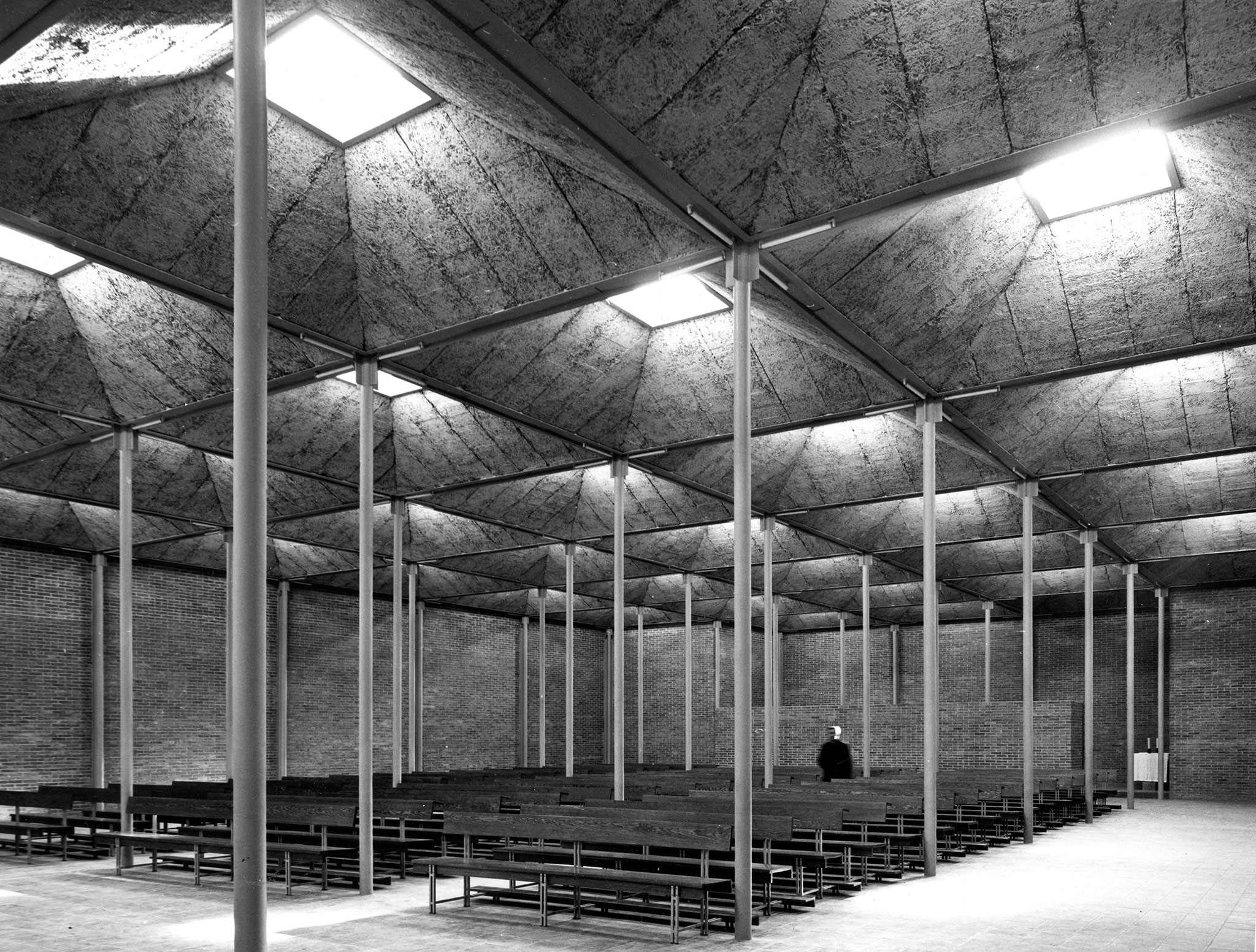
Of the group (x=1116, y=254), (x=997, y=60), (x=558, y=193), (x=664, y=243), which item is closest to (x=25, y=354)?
(x=558, y=193)

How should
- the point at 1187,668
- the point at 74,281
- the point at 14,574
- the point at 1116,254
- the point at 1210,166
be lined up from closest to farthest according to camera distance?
the point at 1210,166 < the point at 1116,254 < the point at 74,281 < the point at 14,574 < the point at 1187,668

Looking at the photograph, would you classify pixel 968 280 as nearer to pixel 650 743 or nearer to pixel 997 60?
pixel 997 60

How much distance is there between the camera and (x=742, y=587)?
36.8 feet

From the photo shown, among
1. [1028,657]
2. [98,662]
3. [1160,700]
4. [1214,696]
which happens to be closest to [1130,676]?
[1160,700]

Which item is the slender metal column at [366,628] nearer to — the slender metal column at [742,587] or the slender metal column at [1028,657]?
the slender metal column at [742,587]

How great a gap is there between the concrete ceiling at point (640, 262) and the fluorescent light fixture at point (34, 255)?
235 millimetres

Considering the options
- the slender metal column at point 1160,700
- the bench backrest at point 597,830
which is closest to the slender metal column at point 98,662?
the bench backrest at point 597,830

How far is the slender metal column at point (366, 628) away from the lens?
13539mm

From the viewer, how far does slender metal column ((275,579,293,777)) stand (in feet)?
101

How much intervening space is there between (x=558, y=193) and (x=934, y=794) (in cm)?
962

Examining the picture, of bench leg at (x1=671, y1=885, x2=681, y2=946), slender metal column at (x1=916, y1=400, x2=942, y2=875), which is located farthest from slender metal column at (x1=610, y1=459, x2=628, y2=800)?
bench leg at (x1=671, y1=885, x2=681, y2=946)

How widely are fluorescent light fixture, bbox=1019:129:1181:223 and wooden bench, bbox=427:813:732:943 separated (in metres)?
8.18

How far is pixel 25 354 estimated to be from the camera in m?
15.5

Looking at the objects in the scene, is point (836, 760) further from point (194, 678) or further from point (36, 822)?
point (194, 678)
